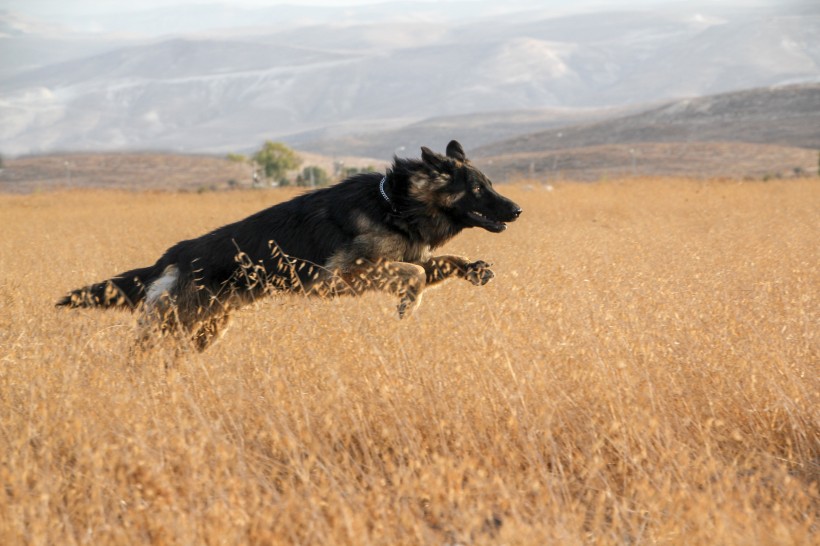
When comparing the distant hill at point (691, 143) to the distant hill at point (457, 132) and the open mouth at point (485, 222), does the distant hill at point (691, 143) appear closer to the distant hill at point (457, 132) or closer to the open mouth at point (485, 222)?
the distant hill at point (457, 132)

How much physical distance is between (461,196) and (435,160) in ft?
1.09

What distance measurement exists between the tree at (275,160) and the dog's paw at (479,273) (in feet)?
213

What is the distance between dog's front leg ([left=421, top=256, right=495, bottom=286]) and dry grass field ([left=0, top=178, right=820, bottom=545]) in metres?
0.17

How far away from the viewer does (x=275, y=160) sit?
72.1m

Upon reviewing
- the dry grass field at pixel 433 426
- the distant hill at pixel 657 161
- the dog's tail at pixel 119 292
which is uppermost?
the dog's tail at pixel 119 292

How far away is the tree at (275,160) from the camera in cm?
7175

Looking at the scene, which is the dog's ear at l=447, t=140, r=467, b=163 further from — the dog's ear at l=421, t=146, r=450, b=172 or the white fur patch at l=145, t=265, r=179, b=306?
the white fur patch at l=145, t=265, r=179, b=306

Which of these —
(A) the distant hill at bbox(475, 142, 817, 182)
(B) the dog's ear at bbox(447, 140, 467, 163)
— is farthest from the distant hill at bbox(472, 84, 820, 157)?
(B) the dog's ear at bbox(447, 140, 467, 163)

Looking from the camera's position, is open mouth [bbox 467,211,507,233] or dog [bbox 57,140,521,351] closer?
dog [bbox 57,140,521,351]

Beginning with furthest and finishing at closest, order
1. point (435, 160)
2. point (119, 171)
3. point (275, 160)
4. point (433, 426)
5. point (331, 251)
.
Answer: point (119, 171) < point (275, 160) < point (435, 160) < point (331, 251) < point (433, 426)

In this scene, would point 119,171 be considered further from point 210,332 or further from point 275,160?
point 210,332

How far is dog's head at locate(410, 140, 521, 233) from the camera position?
6949 mm

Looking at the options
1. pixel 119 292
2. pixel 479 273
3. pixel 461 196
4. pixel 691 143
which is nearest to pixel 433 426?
pixel 479 273

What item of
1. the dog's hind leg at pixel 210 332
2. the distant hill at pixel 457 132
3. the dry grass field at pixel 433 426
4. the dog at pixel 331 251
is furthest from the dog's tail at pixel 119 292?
the distant hill at pixel 457 132
